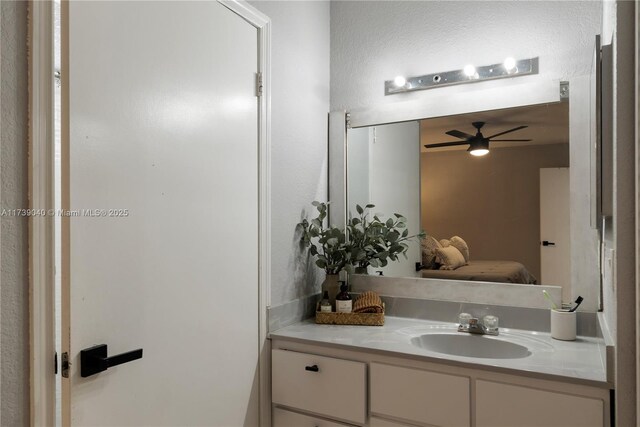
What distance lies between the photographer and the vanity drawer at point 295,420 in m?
1.74

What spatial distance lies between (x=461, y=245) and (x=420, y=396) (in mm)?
767

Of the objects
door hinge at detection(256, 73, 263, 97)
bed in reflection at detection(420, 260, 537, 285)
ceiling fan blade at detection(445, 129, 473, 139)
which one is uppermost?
door hinge at detection(256, 73, 263, 97)

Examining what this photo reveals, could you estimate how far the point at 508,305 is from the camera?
76.5 inches

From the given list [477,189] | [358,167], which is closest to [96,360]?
[358,167]

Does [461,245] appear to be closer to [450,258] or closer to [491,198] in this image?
[450,258]

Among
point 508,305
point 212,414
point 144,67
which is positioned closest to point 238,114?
point 144,67

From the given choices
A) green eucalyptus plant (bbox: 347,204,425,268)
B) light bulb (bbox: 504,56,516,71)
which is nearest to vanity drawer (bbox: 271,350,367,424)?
green eucalyptus plant (bbox: 347,204,425,268)

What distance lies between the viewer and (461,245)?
2.09m

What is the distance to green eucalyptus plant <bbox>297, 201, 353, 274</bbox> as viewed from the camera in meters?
2.08

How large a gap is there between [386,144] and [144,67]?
1.24m

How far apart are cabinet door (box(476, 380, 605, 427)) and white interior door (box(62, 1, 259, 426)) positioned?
84 centimetres

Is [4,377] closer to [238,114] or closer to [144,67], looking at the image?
[144,67]

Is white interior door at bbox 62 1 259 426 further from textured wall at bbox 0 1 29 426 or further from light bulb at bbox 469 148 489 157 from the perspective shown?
light bulb at bbox 469 148 489 157

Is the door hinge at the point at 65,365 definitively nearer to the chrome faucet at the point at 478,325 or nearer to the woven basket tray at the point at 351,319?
the woven basket tray at the point at 351,319
